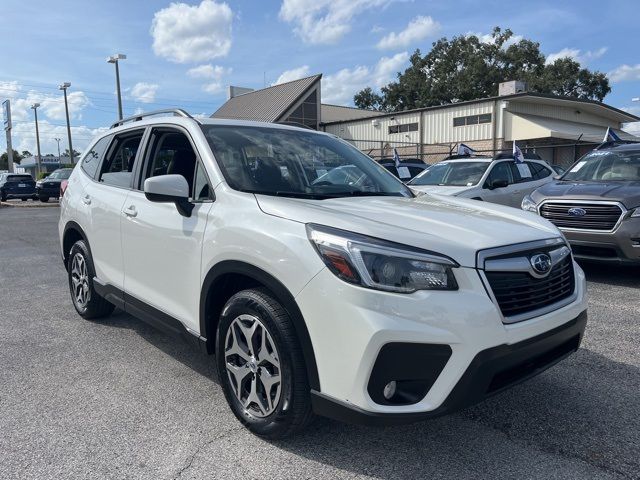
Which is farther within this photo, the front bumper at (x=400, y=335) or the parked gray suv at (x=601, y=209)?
the parked gray suv at (x=601, y=209)

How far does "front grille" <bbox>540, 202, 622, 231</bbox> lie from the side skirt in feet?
17.2

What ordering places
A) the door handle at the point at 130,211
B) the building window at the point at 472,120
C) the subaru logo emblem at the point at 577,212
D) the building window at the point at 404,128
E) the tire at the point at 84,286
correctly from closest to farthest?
the door handle at the point at 130,211
the tire at the point at 84,286
the subaru logo emblem at the point at 577,212
the building window at the point at 472,120
the building window at the point at 404,128

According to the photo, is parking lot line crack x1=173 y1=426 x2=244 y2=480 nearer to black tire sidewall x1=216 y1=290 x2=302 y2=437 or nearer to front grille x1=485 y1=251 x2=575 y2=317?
black tire sidewall x1=216 y1=290 x2=302 y2=437

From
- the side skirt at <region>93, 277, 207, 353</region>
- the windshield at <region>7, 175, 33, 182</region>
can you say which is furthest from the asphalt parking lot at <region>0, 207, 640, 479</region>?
the windshield at <region>7, 175, 33, 182</region>

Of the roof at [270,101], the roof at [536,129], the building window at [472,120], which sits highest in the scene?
the roof at [270,101]

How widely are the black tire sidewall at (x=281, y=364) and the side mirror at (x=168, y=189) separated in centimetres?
75

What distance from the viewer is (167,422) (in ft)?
10.3

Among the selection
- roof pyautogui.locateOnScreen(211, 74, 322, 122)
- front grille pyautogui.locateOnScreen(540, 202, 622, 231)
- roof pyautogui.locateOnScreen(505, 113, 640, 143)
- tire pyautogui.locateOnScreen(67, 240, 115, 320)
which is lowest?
tire pyautogui.locateOnScreen(67, 240, 115, 320)

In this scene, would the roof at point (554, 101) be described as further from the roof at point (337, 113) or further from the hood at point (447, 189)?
the hood at point (447, 189)

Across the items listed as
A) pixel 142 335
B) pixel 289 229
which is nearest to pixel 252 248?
pixel 289 229

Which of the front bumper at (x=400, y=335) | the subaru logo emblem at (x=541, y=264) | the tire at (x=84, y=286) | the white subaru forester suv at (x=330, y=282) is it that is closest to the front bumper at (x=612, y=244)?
the white subaru forester suv at (x=330, y=282)

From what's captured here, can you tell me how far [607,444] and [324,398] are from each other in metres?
1.60

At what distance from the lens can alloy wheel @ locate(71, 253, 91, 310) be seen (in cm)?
493

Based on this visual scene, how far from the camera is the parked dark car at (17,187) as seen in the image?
27.3 metres
